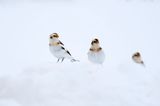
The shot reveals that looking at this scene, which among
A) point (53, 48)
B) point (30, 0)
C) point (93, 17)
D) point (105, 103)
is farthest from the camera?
point (30, 0)

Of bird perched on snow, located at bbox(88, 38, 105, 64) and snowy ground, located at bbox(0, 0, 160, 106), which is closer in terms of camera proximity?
snowy ground, located at bbox(0, 0, 160, 106)

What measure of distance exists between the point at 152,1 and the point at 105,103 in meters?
15.4

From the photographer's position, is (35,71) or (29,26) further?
(29,26)

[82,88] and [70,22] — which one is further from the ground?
[70,22]

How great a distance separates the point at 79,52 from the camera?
41.8 ft

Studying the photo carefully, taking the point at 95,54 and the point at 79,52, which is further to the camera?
the point at 79,52

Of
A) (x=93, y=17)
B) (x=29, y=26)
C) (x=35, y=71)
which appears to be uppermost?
(x=93, y=17)

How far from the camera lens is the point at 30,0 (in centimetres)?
1973

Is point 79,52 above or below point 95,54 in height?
above

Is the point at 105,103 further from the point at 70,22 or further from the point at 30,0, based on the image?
the point at 30,0

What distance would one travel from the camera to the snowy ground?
5.71 metres

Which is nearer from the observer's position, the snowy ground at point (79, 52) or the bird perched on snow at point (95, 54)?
the snowy ground at point (79, 52)

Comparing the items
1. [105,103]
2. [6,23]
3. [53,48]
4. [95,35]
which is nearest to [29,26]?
[6,23]

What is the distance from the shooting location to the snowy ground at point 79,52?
18.7 feet
